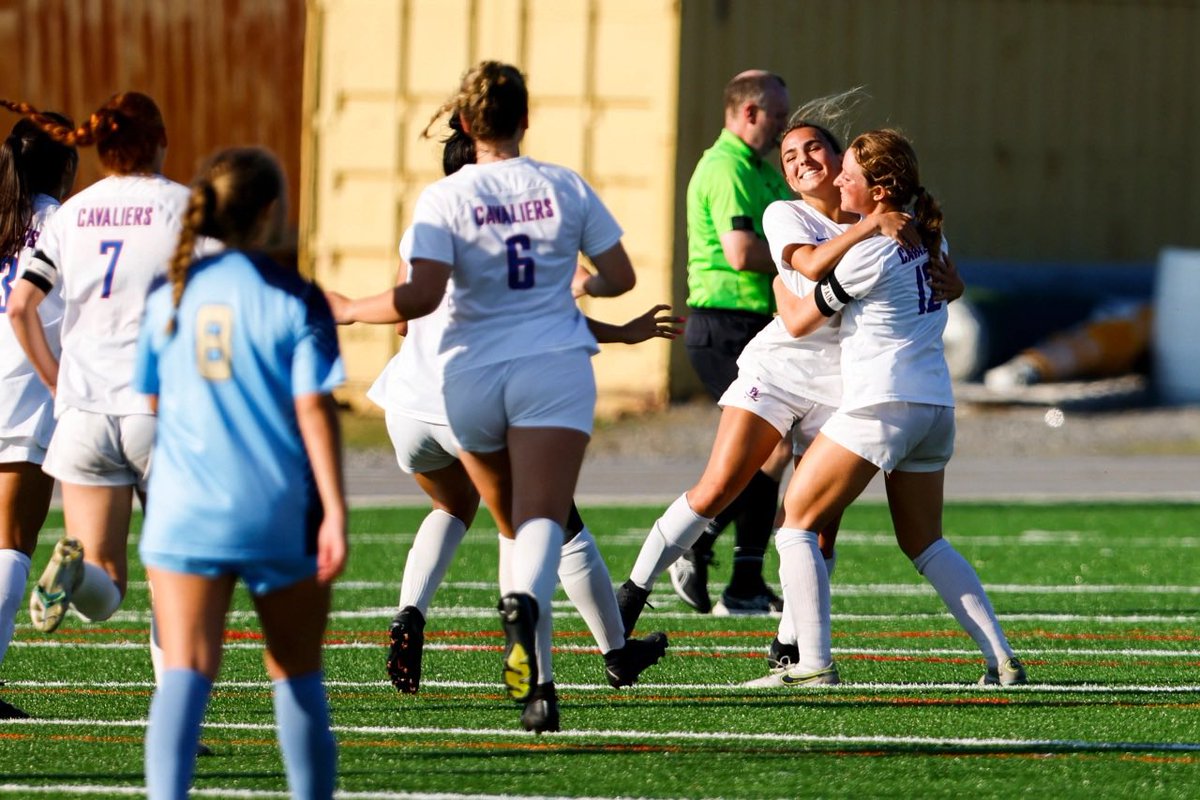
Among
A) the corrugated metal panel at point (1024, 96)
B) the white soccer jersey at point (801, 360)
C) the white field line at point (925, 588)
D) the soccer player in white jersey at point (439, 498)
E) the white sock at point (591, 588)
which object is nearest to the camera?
the soccer player in white jersey at point (439, 498)

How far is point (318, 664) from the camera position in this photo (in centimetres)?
485

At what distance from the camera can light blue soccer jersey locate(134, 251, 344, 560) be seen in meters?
4.70

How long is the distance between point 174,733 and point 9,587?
7.66 feet

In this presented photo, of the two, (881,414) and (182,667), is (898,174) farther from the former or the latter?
(182,667)

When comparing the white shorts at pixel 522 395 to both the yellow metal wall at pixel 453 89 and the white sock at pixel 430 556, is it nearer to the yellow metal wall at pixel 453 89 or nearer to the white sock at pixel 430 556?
the white sock at pixel 430 556

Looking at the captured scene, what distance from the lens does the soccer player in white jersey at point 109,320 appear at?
6.14 m

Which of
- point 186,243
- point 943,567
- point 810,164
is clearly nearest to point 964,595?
point 943,567

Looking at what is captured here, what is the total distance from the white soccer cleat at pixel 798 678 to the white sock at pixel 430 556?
1.10m

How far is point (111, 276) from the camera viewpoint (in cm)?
615

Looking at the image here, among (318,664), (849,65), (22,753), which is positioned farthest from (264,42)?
(318,664)

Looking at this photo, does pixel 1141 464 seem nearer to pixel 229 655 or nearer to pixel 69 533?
pixel 229 655

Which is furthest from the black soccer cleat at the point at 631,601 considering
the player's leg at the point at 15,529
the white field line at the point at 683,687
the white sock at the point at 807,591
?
the player's leg at the point at 15,529

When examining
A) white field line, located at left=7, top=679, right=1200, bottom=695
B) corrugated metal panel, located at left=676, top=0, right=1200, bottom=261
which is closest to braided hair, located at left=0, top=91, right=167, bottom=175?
white field line, located at left=7, top=679, right=1200, bottom=695

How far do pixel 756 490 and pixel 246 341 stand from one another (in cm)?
513
